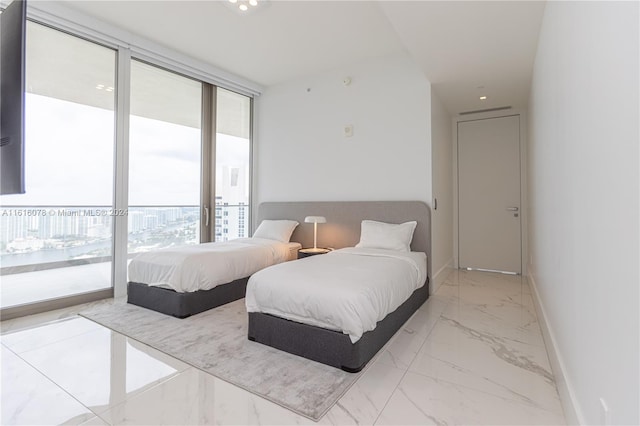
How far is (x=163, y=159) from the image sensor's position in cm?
409

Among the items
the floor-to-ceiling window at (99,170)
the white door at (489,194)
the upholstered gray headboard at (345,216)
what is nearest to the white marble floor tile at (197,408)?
the floor-to-ceiling window at (99,170)

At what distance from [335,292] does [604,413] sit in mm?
1315

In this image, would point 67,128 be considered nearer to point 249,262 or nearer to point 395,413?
point 249,262

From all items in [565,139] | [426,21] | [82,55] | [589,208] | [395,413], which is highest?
[82,55]

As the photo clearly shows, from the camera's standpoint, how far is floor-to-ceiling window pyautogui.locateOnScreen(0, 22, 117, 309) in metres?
3.00

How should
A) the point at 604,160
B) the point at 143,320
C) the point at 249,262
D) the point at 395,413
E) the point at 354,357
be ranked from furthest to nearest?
1. the point at 249,262
2. the point at 143,320
3. the point at 354,357
4. the point at 395,413
5. the point at 604,160

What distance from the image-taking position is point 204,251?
3.16 meters

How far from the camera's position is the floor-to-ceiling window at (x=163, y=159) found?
3828 mm

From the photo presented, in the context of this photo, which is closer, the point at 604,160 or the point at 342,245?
the point at 604,160

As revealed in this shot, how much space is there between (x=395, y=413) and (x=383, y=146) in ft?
10.0

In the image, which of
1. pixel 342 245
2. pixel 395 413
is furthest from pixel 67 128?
pixel 395 413

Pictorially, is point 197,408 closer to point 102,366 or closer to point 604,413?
point 102,366

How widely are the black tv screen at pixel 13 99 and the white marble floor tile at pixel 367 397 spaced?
1618 millimetres

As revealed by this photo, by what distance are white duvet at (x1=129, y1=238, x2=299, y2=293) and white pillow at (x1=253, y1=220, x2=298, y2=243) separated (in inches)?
25.6
